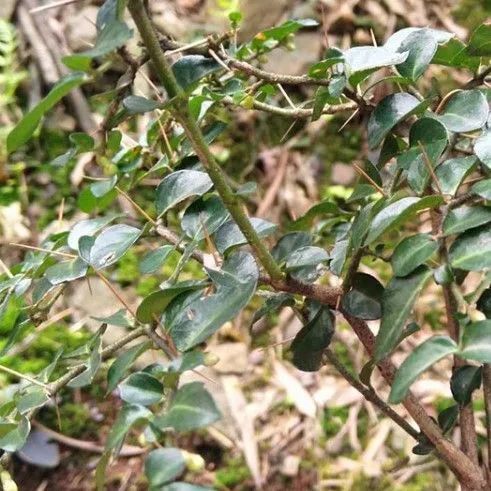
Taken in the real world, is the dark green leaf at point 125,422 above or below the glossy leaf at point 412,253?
above

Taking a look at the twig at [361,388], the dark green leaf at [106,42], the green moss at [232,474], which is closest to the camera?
the dark green leaf at [106,42]

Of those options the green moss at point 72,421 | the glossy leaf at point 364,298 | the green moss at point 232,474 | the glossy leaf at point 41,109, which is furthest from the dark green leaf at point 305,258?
the green moss at point 72,421

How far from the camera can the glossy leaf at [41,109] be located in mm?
338

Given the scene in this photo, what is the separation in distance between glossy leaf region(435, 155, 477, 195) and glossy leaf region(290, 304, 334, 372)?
5.9 inches

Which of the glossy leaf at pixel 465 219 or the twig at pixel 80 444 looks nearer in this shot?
the glossy leaf at pixel 465 219

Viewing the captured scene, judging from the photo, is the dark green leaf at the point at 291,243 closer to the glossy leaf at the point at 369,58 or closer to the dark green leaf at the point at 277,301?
the dark green leaf at the point at 277,301

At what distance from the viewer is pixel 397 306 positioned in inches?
17.4

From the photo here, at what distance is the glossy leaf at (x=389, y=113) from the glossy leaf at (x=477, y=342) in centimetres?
19

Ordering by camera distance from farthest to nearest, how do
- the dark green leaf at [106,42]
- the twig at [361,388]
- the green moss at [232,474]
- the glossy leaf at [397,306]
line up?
the green moss at [232,474] < the twig at [361,388] < the glossy leaf at [397,306] < the dark green leaf at [106,42]

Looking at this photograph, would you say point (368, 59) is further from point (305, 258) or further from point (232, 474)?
point (232, 474)

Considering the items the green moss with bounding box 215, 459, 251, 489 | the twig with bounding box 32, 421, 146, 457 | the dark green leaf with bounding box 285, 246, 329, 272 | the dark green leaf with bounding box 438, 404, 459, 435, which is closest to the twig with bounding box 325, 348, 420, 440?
the dark green leaf with bounding box 438, 404, 459, 435

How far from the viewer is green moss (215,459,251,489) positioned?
3.98 ft

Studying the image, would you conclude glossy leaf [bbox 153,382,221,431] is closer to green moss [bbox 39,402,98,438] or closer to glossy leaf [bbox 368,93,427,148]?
glossy leaf [bbox 368,93,427,148]

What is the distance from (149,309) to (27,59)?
67.5 inches
